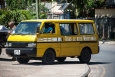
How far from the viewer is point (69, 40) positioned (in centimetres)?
2345

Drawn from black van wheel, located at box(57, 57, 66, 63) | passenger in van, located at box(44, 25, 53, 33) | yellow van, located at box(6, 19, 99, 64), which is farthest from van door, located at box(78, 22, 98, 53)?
passenger in van, located at box(44, 25, 53, 33)

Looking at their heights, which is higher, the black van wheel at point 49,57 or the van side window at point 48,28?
the van side window at point 48,28

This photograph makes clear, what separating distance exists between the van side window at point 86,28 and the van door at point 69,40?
15.8 inches

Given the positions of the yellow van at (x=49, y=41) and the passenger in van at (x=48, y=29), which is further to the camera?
the passenger in van at (x=48, y=29)

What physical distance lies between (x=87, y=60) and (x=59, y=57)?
1455 mm

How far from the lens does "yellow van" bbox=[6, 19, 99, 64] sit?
22.2 meters

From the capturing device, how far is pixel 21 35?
74.1ft

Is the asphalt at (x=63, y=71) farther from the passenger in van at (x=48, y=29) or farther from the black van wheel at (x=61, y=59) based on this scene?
the black van wheel at (x=61, y=59)

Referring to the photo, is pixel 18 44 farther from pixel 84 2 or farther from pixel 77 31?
pixel 84 2

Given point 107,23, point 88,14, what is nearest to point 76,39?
point 107,23

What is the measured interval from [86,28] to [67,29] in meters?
1.45

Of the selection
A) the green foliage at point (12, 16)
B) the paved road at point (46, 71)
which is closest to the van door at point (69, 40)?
the paved road at point (46, 71)

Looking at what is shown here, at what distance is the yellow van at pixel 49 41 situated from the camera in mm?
22234

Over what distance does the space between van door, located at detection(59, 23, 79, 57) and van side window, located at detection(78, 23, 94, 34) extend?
15.8 inches
